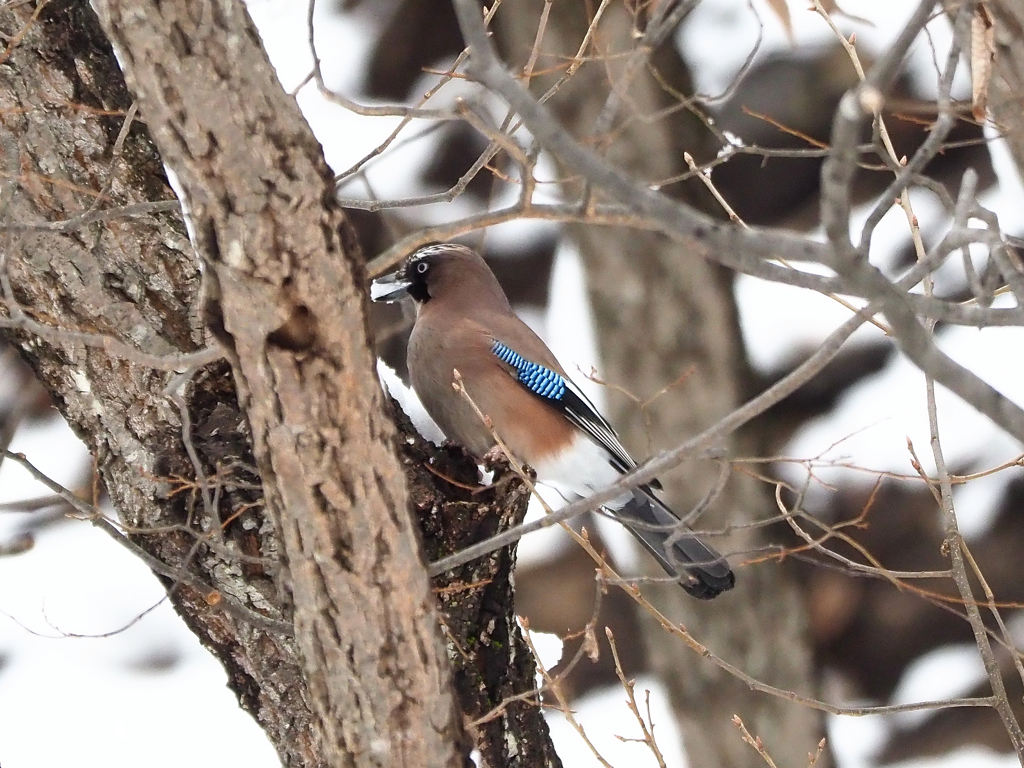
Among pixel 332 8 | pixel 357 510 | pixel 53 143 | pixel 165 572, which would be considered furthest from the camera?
pixel 332 8

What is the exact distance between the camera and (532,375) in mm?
3506

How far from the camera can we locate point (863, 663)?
5.34m

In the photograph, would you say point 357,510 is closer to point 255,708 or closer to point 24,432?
point 255,708

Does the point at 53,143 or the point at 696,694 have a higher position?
the point at 53,143

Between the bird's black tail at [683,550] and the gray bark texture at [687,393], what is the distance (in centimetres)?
165

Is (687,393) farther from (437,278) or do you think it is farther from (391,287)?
(391,287)

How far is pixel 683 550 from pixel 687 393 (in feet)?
6.84

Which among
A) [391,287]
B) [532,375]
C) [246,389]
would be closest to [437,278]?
[391,287]

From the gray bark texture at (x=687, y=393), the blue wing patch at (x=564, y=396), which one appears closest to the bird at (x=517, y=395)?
the blue wing patch at (x=564, y=396)

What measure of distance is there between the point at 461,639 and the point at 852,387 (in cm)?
329

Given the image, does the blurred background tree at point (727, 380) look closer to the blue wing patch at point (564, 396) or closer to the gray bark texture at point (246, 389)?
the blue wing patch at point (564, 396)

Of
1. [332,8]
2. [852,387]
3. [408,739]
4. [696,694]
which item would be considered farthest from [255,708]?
[332,8]

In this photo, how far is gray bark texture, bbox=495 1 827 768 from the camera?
5.10 metres

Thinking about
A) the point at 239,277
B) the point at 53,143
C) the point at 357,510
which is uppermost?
the point at 53,143
